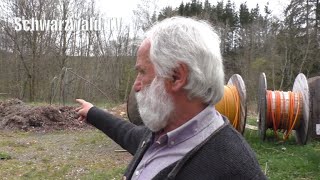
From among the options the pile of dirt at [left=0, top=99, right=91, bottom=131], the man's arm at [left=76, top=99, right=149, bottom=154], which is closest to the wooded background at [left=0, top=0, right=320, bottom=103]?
the pile of dirt at [left=0, top=99, right=91, bottom=131]

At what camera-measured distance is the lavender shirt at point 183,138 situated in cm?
144

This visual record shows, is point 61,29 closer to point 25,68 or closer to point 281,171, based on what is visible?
point 25,68

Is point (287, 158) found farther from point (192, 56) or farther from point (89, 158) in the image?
point (192, 56)

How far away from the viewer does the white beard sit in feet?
4.95

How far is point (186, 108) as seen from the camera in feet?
4.90

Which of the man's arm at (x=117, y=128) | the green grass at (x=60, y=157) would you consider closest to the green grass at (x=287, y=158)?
the green grass at (x=60, y=157)

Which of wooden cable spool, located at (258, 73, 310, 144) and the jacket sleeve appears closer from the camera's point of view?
the jacket sleeve

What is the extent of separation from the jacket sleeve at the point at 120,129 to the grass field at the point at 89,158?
3.90 m

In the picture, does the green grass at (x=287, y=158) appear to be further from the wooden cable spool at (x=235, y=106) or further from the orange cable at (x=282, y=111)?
the wooden cable spool at (x=235, y=106)

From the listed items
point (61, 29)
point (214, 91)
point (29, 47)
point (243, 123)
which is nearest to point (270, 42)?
point (61, 29)

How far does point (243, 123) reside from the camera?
7.50 metres

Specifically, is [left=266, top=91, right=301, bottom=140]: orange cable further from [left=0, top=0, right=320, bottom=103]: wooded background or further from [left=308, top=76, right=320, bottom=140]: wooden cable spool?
[left=0, top=0, right=320, bottom=103]: wooded background

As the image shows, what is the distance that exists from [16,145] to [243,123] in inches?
204

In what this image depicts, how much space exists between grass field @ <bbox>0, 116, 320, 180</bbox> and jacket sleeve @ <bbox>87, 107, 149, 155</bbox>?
3904mm
